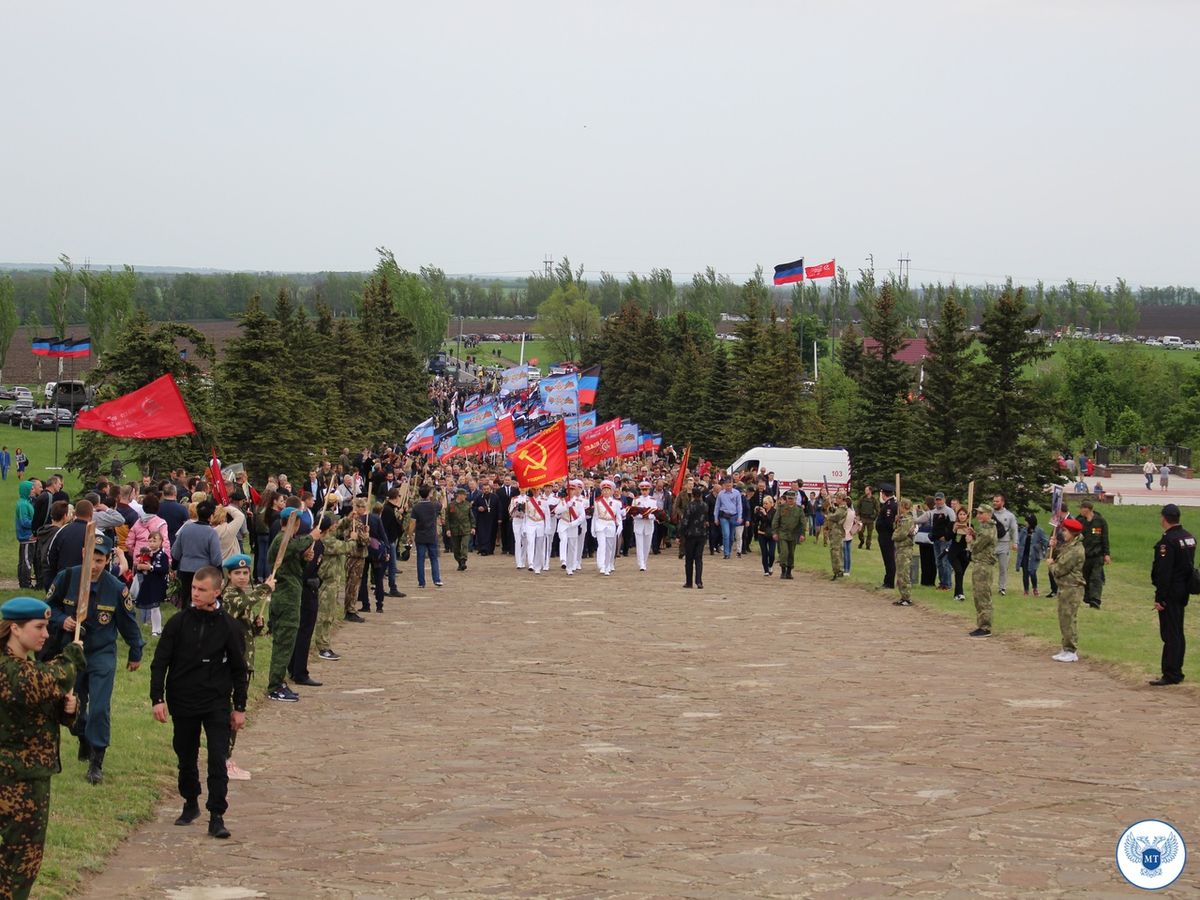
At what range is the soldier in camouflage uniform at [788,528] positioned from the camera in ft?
94.0

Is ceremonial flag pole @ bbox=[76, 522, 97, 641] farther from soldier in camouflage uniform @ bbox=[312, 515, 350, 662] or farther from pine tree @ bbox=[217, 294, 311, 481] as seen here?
pine tree @ bbox=[217, 294, 311, 481]

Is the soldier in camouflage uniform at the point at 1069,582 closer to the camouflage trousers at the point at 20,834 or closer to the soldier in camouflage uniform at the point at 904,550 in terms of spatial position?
the soldier in camouflage uniform at the point at 904,550

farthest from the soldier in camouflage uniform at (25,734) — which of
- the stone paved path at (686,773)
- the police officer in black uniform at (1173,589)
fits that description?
the police officer in black uniform at (1173,589)

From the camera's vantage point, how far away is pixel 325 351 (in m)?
63.8

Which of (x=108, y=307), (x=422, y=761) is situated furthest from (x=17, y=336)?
(x=422, y=761)

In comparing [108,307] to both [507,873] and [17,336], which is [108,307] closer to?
→ [17,336]

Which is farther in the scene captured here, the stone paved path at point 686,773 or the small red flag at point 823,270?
the small red flag at point 823,270

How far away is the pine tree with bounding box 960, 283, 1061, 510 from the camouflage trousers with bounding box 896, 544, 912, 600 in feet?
61.9

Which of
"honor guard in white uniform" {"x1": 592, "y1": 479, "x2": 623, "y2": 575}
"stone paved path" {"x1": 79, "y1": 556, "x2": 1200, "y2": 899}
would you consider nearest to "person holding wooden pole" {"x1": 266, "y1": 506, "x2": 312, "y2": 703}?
"stone paved path" {"x1": 79, "y1": 556, "x2": 1200, "y2": 899}

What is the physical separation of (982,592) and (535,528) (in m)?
11.1

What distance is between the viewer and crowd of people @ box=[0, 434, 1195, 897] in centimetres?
1013

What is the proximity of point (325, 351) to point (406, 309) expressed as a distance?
214 ft

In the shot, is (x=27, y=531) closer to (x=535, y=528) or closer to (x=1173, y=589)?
(x=535, y=528)

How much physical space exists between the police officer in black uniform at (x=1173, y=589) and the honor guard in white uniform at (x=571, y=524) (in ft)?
47.0
